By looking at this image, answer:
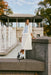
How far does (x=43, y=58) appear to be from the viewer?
415 cm

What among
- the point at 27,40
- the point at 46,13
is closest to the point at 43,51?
the point at 27,40

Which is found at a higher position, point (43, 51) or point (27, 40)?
point (27, 40)

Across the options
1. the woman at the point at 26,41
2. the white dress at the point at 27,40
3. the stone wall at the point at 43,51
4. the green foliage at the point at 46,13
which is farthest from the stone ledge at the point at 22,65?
the green foliage at the point at 46,13

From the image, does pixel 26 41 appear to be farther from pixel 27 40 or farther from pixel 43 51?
pixel 43 51

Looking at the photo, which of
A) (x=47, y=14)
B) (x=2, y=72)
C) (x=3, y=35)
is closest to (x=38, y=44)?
(x=2, y=72)

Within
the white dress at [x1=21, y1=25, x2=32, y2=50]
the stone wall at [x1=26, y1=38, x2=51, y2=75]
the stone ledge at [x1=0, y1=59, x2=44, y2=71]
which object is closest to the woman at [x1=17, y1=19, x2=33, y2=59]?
the white dress at [x1=21, y1=25, x2=32, y2=50]

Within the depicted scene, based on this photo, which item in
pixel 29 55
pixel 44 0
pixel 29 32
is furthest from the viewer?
pixel 44 0

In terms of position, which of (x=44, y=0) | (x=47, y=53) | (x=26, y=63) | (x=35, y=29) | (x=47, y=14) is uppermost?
(x=44, y=0)

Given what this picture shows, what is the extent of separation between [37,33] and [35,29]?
1028mm

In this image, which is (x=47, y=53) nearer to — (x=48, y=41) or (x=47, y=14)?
(x=48, y=41)

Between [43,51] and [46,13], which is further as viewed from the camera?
[46,13]

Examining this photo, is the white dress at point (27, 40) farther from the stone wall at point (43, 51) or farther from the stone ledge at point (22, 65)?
the stone ledge at point (22, 65)

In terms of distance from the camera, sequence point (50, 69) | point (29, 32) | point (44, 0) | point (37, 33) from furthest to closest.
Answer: point (44, 0), point (37, 33), point (29, 32), point (50, 69)

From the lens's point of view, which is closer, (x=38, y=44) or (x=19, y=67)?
(x=19, y=67)
